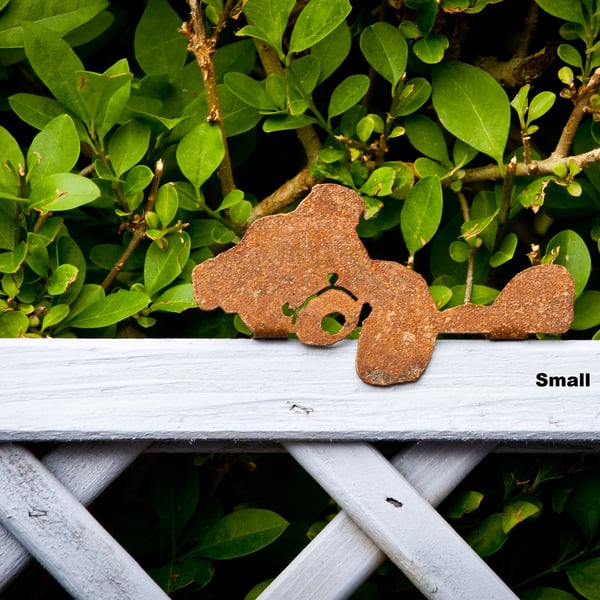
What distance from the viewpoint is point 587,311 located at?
0.69 meters

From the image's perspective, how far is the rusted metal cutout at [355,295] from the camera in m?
0.61

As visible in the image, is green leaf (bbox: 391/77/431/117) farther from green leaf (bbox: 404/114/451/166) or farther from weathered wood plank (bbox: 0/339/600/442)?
weathered wood plank (bbox: 0/339/600/442)

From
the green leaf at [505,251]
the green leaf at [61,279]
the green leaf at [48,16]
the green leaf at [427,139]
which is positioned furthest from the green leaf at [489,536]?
the green leaf at [48,16]

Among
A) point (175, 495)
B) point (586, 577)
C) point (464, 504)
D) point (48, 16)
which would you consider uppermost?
point (48, 16)

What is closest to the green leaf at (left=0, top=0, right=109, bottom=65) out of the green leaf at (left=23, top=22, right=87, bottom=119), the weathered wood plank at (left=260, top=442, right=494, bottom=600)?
the green leaf at (left=23, top=22, right=87, bottom=119)

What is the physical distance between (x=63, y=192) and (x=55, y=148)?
0.05 meters

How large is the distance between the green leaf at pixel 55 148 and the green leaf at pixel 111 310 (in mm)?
119

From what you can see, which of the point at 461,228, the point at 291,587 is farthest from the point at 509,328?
the point at 291,587

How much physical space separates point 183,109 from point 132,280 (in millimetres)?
172

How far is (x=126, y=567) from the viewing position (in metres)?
0.64

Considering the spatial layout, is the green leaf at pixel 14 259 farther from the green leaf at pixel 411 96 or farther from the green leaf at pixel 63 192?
the green leaf at pixel 411 96

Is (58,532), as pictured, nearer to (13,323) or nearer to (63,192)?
(13,323)

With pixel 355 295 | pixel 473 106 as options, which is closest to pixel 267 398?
pixel 355 295

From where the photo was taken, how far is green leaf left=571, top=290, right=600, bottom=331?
69 centimetres
